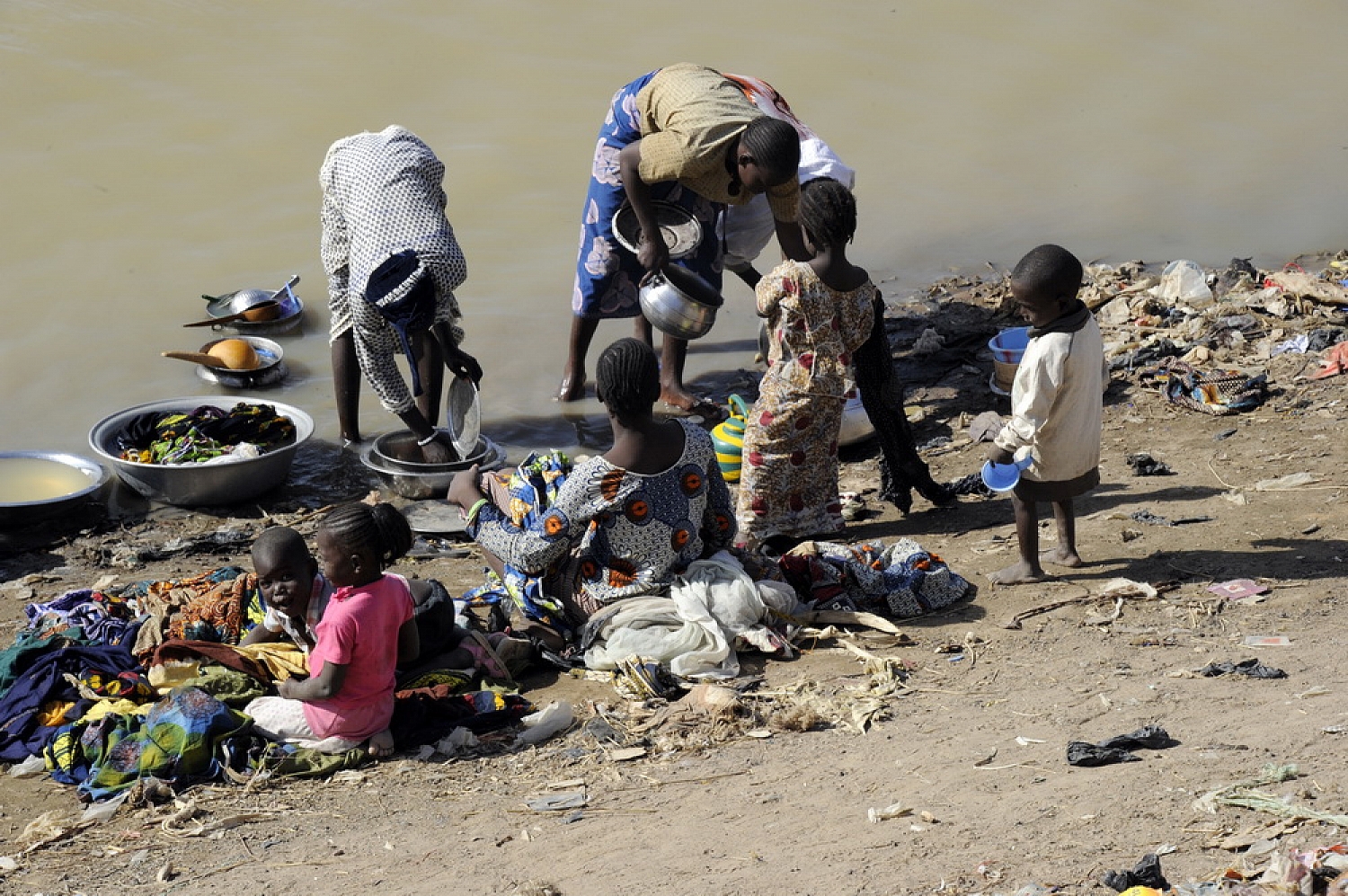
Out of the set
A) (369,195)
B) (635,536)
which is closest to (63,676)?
(635,536)

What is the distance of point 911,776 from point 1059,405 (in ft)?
5.22

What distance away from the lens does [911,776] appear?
12.1 ft

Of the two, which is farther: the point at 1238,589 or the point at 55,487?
the point at 55,487

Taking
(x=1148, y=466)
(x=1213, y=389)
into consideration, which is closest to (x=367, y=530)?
(x=1148, y=466)

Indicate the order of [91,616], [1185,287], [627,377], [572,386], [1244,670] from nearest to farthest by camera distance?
[1244,670], [627,377], [91,616], [572,386], [1185,287]

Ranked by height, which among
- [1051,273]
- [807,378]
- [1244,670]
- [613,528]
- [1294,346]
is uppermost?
[1051,273]

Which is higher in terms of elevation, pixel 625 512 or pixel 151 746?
pixel 625 512

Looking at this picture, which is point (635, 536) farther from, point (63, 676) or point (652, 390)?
point (63, 676)

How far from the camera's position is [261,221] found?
9.73 metres

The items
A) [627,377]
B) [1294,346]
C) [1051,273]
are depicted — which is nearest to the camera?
[627,377]

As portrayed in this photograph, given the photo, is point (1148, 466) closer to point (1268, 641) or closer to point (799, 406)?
point (799, 406)

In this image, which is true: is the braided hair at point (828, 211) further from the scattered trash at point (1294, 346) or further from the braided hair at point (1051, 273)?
the scattered trash at point (1294, 346)

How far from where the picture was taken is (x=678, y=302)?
6328 mm

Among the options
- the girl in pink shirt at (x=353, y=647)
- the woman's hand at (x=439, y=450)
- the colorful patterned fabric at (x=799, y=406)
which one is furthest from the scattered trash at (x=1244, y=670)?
the woman's hand at (x=439, y=450)
